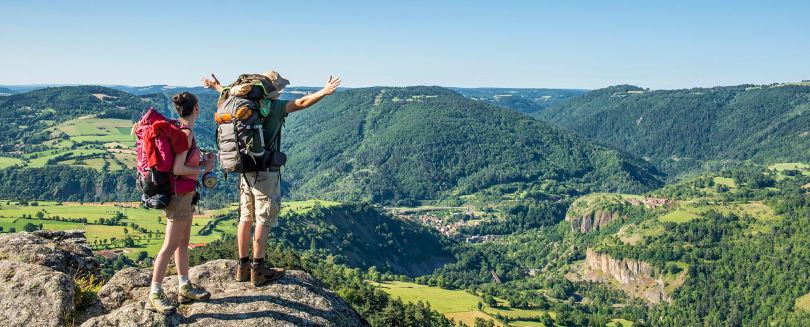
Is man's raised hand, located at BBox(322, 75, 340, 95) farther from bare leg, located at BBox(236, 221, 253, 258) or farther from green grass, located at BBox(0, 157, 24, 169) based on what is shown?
green grass, located at BBox(0, 157, 24, 169)

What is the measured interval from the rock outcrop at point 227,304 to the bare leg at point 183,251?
0.60 meters

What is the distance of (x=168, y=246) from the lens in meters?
9.24

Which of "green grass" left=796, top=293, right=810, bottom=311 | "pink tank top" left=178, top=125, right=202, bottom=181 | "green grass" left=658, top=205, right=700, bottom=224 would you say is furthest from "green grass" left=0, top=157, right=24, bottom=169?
"green grass" left=796, top=293, right=810, bottom=311

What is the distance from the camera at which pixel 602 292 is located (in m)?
134

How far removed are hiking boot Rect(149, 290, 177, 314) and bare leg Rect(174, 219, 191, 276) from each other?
0.57 m

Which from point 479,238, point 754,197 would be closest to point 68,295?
point 479,238

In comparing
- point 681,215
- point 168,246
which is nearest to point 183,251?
point 168,246

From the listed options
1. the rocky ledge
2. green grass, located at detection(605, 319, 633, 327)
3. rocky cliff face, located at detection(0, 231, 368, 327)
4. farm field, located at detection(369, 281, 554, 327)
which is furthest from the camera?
the rocky ledge

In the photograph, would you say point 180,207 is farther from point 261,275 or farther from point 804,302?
point 804,302

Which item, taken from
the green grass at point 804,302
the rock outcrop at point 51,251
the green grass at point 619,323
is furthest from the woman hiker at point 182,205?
the green grass at point 804,302

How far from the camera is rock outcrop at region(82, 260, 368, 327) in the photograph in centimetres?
872

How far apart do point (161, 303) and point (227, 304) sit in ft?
3.45

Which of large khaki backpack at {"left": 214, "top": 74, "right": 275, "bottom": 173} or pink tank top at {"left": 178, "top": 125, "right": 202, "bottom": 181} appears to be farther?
large khaki backpack at {"left": 214, "top": 74, "right": 275, "bottom": 173}

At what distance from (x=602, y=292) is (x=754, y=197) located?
312 feet
